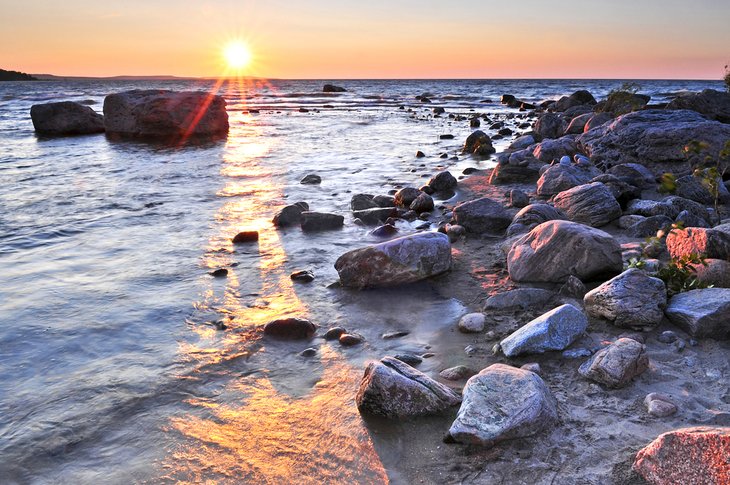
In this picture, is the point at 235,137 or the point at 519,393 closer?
the point at 519,393

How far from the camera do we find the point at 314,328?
421cm

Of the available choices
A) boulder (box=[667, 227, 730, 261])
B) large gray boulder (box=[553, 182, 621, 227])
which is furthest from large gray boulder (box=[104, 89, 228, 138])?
boulder (box=[667, 227, 730, 261])

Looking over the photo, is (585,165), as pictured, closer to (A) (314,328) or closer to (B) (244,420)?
(A) (314,328)

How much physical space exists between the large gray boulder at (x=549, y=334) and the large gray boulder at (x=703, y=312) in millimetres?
630

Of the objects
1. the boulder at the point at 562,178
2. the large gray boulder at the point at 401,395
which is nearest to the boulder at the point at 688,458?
the large gray boulder at the point at 401,395

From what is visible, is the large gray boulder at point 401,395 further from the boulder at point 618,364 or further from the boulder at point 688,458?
the boulder at point 688,458

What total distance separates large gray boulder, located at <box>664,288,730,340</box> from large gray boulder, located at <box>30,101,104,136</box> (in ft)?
69.4

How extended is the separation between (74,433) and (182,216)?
523 centimetres

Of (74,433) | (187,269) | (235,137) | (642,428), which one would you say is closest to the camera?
(642,428)

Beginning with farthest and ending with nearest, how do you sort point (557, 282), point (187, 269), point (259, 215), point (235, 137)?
1. point (235, 137)
2. point (259, 215)
3. point (187, 269)
4. point (557, 282)

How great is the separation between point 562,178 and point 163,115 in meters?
15.4

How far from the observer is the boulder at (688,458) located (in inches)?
80.7

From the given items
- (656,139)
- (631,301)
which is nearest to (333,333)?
(631,301)

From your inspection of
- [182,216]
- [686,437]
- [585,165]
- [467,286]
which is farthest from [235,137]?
[686,437]
